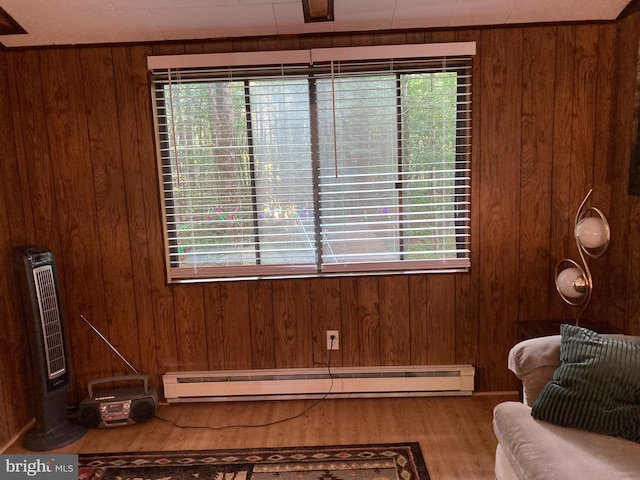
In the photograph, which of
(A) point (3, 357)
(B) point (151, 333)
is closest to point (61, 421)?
(A) point (3, 357)

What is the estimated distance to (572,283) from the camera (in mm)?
2408

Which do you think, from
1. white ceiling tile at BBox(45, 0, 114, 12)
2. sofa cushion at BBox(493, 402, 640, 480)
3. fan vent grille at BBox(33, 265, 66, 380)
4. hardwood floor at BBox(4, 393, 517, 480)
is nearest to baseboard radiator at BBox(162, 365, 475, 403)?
hardwood floor at BBox(4, 393, 517, 480)

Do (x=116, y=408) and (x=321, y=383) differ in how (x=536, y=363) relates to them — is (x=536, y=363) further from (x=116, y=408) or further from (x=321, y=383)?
(x=116, y=408)

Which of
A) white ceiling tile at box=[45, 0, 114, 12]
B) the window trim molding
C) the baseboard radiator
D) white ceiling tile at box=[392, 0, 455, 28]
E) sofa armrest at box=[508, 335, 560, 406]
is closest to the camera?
sofa armrest at box=[508, 335, 560, 406]

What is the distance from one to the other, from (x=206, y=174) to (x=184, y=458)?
1.52 metres

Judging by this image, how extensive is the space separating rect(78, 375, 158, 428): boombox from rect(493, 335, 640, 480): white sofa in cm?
187

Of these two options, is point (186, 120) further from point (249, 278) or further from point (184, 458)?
point (184, 458)

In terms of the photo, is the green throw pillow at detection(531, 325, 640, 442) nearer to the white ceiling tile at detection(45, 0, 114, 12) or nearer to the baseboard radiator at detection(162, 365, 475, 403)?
the baseboard radiator at detection(162, 365, 475, 403)

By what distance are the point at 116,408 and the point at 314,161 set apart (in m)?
1.77

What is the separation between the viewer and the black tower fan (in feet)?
8.13

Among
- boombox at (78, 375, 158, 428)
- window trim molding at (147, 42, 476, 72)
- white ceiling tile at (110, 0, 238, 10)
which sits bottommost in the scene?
boombox at (78, 375, 158, 428)

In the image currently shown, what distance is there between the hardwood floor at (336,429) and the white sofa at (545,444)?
437 mm

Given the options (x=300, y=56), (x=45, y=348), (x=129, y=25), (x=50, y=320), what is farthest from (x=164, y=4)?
(x=45, y=348)

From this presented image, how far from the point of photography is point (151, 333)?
2.93 metres
